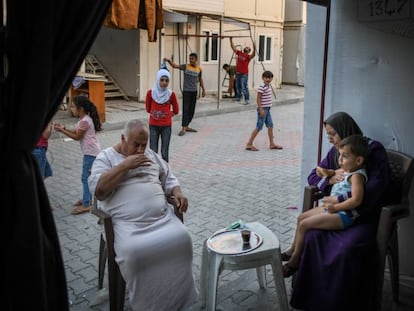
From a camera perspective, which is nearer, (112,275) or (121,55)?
(112,275)

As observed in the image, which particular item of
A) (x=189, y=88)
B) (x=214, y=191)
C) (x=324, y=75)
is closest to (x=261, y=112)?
(x=189, y=88)

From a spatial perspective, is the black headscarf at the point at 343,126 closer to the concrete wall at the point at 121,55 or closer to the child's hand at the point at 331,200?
the child's hand at the point at 331,200

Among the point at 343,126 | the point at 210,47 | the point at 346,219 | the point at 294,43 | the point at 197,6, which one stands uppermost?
the point at 197,6

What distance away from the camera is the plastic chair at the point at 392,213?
10.8ft

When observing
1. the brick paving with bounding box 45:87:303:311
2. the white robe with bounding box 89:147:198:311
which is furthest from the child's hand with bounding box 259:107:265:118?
the white robe with bounding box 89:147:198:311

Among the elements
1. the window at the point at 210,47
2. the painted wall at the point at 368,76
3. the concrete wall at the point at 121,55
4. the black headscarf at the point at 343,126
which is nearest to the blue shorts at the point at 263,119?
the painted wall at the point at 368,76

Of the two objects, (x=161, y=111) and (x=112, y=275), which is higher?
(x=161, y=111)

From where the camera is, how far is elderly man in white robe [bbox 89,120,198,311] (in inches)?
127

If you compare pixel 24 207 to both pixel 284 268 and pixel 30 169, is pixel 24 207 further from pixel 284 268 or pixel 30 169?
pixel 284 268

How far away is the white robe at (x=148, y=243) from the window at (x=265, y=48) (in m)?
16.9

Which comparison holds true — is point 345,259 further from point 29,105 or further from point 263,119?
point 263,119

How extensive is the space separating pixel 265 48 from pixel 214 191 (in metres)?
14.4

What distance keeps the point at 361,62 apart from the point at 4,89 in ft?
10.3

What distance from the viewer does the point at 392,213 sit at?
3.29m
